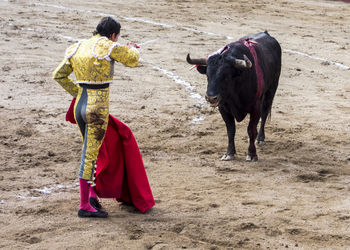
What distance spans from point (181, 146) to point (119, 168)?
1.99 metres

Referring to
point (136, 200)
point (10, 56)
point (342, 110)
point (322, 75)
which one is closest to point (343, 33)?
point (322, 75)

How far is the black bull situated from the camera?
233 inches

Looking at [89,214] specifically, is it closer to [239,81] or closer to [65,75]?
[65,75]

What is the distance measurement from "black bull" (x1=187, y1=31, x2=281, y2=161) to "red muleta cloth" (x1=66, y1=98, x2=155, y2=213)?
4.35 feet

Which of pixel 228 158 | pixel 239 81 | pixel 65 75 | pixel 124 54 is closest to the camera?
pixel 124 54

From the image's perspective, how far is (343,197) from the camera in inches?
201

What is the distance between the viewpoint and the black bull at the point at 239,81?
5.92 meters

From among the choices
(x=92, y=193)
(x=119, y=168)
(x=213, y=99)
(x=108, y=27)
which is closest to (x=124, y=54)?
(x=108, y=27)

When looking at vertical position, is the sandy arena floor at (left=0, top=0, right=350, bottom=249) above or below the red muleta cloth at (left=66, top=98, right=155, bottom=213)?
below

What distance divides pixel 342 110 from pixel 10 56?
531 cm

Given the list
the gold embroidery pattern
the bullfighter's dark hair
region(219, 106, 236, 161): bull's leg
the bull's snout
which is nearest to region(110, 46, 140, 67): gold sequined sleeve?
the bullfighter's dark hair

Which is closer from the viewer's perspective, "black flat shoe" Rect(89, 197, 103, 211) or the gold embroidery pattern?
the gold embroidery pattern

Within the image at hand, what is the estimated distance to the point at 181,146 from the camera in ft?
22.0

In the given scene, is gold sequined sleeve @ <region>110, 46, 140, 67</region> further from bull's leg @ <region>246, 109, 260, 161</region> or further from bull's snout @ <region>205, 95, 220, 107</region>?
bull's leg @ <region>246, 109, 260, 161</region>
